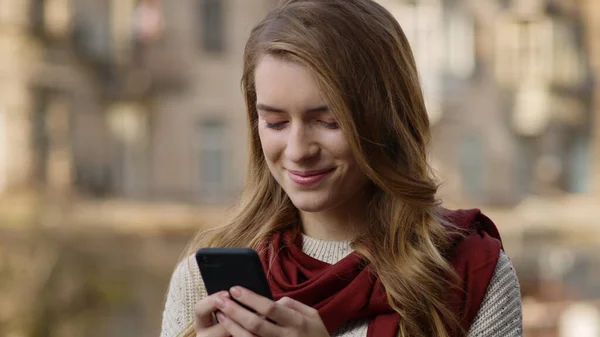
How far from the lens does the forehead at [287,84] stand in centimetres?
317

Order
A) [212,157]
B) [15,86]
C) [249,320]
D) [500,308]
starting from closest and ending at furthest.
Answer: [249,320] → [500,308] → [15,86] → [212,157]

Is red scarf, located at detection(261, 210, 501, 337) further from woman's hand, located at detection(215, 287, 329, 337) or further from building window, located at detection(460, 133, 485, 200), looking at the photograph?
building window, located at detection(460, 133, 485, 200)

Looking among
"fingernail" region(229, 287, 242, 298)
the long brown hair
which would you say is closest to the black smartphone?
"fingernail" region(229, 287, 242, 298)

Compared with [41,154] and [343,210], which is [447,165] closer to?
[41,154]

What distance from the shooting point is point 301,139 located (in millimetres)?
3189

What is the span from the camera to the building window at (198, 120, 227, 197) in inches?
1287

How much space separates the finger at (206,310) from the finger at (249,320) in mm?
29

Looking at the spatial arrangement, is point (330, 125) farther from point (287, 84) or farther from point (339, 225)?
point (339, 225)

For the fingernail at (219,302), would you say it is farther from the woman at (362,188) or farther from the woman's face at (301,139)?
the woman's face at (301,139)

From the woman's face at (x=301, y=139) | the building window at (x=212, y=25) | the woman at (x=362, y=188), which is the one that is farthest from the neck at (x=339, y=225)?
the building window at (x=212, y=25)

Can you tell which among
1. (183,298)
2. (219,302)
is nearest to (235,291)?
(219,302)

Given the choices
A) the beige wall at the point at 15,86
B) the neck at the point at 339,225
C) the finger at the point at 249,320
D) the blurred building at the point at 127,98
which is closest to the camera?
the finger at the point at 249,320

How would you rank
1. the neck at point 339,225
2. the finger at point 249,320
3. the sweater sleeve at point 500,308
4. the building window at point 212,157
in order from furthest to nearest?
the building window at point 212,157
the neck at point 339,225
the sweater sleeve at point 500,308
the finger at point 249,320

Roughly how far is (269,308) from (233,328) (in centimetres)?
8
